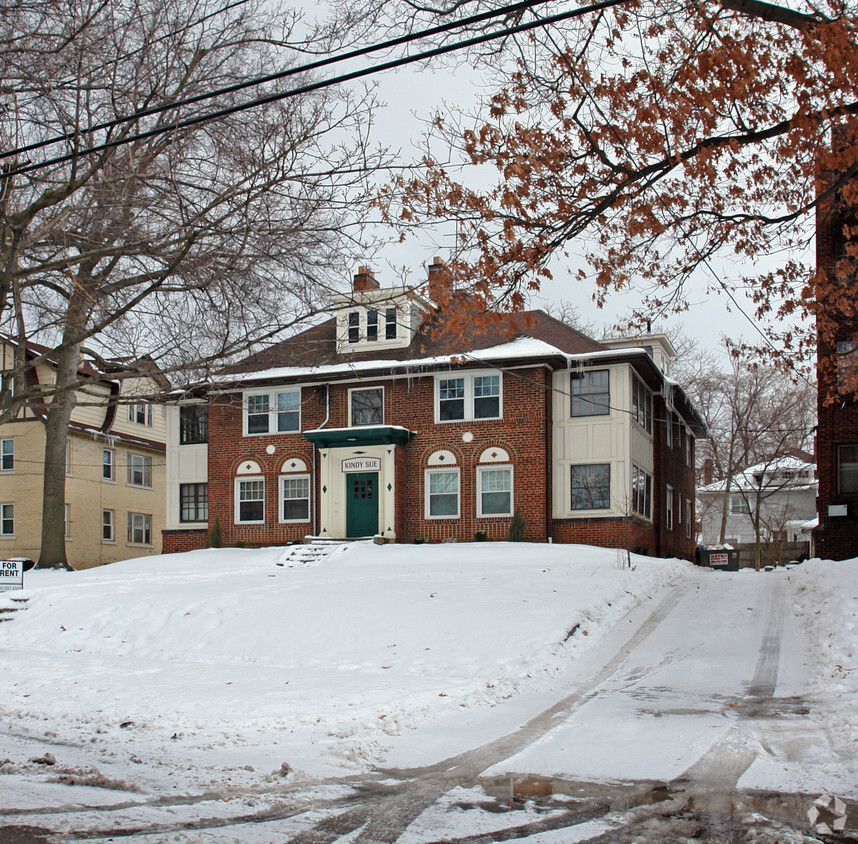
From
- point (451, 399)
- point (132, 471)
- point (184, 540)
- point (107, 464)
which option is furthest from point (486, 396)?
point (132, 471)

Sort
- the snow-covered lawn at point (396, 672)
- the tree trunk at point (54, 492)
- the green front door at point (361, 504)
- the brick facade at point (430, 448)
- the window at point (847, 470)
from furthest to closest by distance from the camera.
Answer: the green front door at point (361, 504), the brick facade at point (430, 448), the tree trunk at point (54, 492), the window at point (847, 470), the snow-covered lawn at point (396, 672)

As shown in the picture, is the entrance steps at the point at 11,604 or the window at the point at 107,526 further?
the window at the point at 107,526

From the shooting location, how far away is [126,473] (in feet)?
131

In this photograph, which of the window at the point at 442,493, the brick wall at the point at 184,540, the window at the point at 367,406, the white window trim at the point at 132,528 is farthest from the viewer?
the white window trim at the point at 132,528

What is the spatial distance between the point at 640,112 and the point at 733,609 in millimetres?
9116

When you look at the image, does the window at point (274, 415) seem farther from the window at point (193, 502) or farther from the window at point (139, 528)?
the window at point (139, 528)

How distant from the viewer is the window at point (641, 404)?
27812mm

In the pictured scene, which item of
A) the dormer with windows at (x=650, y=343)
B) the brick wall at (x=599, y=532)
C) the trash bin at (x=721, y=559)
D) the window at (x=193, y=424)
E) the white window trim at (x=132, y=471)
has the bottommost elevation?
the trash bin at (x=721, y=559)

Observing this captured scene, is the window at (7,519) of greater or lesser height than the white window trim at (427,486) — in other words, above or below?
below

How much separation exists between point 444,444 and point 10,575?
49.9 ft

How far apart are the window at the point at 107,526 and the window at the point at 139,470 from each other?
73.5 inches

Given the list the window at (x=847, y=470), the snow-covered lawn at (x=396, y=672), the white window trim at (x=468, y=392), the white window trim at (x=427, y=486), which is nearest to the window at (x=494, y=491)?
the white window trim at (x=427, y=486)

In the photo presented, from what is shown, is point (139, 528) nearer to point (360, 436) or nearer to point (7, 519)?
point (7, 519)

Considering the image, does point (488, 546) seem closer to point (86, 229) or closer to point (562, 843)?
point (86, 229)
